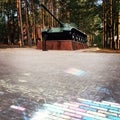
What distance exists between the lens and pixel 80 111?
2123mm

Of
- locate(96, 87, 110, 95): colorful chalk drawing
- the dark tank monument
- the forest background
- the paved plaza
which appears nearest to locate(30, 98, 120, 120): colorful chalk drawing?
the paved plaza

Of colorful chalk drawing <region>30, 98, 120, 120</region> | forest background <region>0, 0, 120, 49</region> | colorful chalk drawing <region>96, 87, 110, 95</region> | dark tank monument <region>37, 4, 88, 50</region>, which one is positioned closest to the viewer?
colorful chalk drawing <region>30, 98, 120, 120</region>

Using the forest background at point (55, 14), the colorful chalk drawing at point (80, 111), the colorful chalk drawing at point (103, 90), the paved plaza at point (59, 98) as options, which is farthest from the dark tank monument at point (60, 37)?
the colorful chalk drawing at point (80, 111)

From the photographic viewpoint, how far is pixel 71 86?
3.22 meters

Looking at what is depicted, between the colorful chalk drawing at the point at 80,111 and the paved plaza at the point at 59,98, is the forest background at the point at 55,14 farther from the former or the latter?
the colorful chalk drawing at the point at 80,111

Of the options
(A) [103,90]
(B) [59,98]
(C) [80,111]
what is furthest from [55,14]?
(C) [80,111]

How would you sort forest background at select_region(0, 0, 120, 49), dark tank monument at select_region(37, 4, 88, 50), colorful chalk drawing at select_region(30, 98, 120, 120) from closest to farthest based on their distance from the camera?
colorful chalk drawing at select_region(30, 98, 120, 120), dark tank monument at select_region(37, 4, 88, 50), forest background at select_region(0, 0, 120, 49)

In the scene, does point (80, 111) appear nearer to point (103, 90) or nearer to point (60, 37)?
point (103, 90)

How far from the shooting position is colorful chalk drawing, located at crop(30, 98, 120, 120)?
6.45ft

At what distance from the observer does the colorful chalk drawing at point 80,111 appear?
1967 mm

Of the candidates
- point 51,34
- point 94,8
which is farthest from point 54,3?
point 51,34

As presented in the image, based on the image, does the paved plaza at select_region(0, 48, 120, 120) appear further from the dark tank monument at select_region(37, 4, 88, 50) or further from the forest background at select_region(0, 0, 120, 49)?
the forest background at select_region(0, 0, 120, 49)

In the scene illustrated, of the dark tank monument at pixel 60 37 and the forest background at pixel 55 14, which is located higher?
the forest background at pixel 55 14

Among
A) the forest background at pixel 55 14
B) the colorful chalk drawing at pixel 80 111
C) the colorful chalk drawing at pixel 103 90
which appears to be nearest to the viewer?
the colorful chalk drawing at pixel 80 111
